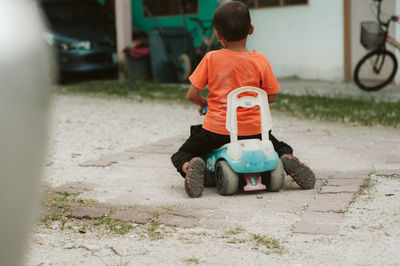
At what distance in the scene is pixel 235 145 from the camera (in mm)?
3436

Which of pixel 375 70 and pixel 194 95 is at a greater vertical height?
pixel 194 95

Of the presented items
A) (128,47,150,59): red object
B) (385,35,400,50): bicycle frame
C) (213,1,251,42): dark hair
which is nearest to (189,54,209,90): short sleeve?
(213,1,251,42): dark hair

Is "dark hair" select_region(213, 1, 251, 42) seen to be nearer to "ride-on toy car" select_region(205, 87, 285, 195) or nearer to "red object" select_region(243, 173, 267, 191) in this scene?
"ride-on toy car" select_region(205, 87, 285, 195)

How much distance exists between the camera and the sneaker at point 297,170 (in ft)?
11.7

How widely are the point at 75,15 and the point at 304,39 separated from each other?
4.72 m

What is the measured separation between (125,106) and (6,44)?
7.25 meters

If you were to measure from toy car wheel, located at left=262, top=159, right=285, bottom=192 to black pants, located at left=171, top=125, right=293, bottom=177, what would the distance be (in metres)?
0.23

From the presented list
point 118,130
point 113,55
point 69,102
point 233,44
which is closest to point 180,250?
point 233,44

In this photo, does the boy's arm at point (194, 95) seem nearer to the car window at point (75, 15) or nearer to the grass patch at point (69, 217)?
the grass patch at point (69, 217)

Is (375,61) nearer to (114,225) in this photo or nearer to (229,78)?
(229,78)

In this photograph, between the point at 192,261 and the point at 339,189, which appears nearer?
the point at 192,261

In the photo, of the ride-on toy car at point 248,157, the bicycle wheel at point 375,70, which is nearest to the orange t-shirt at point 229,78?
the ride-on toy car at point 248,157

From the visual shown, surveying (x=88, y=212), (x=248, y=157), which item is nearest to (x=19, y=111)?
(x=88, y=212)

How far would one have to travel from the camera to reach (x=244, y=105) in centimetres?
346
